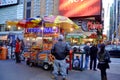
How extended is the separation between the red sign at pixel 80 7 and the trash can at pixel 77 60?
1315 inches

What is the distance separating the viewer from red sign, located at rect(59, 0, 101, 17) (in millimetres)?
50312

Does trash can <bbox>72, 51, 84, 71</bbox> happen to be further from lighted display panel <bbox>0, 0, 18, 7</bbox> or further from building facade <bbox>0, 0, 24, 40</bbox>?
lighted display panel <bbox>0, 0, 18, 7</bbox>

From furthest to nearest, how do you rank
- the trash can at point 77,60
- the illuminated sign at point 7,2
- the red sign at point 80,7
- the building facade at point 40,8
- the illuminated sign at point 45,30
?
the building facade at point 40,8
the illuminated sign at point 7,2
the red sign at point 80,7
the illuminated sign at point 45,30
the trash can at point 77,60

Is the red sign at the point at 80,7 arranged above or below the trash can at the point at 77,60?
above

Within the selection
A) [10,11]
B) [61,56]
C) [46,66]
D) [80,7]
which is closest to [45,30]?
[46,66]

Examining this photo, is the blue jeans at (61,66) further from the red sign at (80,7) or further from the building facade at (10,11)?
the building facade at (10,11)

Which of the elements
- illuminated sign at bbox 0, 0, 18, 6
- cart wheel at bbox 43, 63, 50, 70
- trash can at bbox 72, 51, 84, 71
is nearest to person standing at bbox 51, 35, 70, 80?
cart wheel at bbox 43, 63, 50, 70

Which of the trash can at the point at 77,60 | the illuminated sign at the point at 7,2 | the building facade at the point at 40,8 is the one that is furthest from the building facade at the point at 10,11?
the trash can at the point at 77,60

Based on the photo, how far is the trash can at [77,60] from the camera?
16859mm

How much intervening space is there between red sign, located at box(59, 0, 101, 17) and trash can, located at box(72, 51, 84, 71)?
33409 mm

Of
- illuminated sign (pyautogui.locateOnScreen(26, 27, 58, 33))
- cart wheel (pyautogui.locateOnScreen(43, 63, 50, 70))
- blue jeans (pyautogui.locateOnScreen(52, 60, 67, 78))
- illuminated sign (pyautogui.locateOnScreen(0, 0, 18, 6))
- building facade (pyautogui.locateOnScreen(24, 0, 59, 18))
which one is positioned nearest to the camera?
blue jeans (pyautogui.locateOnScreen(52, 60, 67, 78))

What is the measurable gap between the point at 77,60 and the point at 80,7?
36.1 metres

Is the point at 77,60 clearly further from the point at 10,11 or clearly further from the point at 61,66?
the point at 10,11

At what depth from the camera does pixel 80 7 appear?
52406 millimetres
